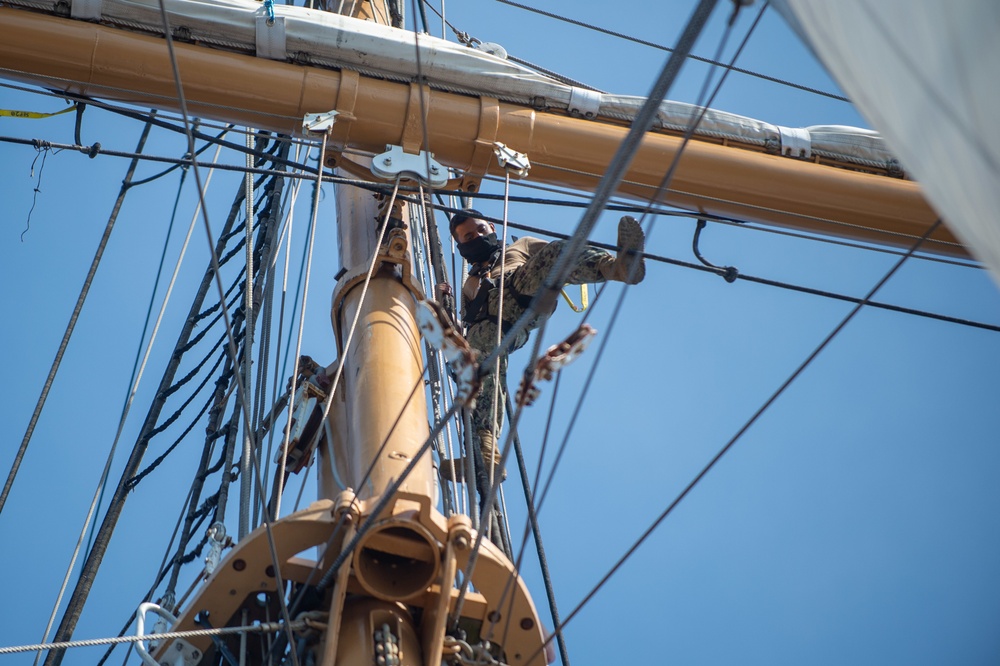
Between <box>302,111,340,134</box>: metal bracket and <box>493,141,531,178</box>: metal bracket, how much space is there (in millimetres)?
681

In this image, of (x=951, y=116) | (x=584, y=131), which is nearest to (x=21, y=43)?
(x=584, y=131)

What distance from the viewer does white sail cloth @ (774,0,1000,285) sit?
1719 millimetres

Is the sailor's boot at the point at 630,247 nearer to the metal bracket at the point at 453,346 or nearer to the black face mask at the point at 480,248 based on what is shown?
the black face mask at the point at 480,248

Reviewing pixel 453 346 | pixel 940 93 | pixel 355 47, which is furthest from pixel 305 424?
pixel 940 93

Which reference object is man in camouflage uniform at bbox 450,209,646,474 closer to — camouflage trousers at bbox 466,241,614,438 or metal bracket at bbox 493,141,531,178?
camouflage trousers at bbox 466,241,614,438

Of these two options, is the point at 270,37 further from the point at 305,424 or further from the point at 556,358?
the point at 556,358

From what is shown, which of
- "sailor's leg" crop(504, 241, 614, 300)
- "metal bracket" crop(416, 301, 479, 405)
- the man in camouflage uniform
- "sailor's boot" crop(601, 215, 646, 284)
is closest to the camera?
"metal bracket" crop(416, 301, 479, 405)

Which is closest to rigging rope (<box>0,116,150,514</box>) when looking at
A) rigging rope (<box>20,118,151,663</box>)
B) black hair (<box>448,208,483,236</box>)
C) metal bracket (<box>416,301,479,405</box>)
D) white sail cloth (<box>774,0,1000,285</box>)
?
rigging rope (<box>20,118,151,663</box>)

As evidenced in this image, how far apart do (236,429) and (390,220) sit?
1390 mm

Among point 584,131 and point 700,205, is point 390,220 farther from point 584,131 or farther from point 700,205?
point 700,205

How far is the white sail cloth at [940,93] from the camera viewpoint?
1719 mm

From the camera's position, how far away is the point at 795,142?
19.3ft

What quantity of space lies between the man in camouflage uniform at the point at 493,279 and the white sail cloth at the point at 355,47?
0.61 metres

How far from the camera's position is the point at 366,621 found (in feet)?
11.1
